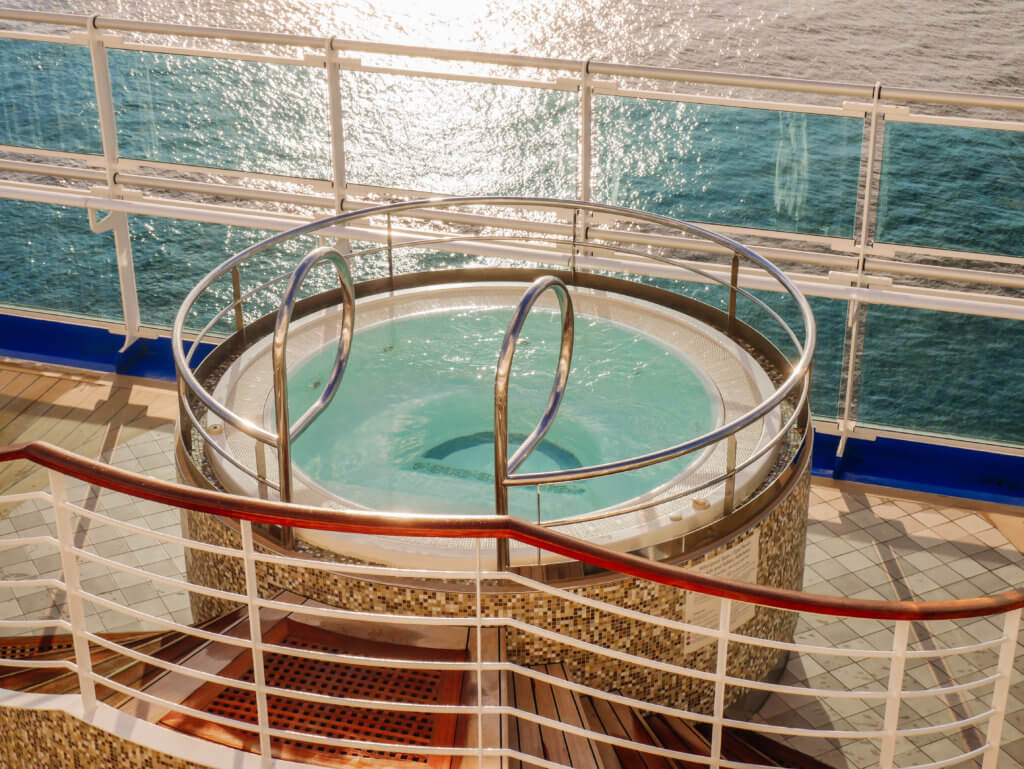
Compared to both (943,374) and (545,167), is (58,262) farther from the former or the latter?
(943,374)

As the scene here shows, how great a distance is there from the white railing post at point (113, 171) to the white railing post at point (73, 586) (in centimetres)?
351

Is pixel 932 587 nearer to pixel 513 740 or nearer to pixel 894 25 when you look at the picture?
pixel 513 740

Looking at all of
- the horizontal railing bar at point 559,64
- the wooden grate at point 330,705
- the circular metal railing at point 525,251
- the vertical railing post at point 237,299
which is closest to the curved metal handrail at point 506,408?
the wooden grate at point 330,705

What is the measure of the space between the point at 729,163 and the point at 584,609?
2.53 meters

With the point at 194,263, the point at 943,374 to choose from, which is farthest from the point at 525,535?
the point at 194,263

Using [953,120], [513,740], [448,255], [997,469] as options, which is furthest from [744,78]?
[513,740]

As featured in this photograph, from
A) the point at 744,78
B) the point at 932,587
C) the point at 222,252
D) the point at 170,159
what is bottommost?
the point at 932,587

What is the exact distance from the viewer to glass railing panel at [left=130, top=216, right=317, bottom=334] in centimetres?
596

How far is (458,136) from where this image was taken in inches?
223

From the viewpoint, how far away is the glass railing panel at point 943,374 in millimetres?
5223

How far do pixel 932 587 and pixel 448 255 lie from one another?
8.37 ft

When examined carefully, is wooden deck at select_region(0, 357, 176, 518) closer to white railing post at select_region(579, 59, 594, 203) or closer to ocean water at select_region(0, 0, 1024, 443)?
ocean water at select_region(0, 0, 1024, 443)

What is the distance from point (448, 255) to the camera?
221 inches

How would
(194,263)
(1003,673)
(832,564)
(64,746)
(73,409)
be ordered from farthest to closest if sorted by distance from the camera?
(194,263)
(73,409)
(832,564)
(64,746)
(1003,673)
